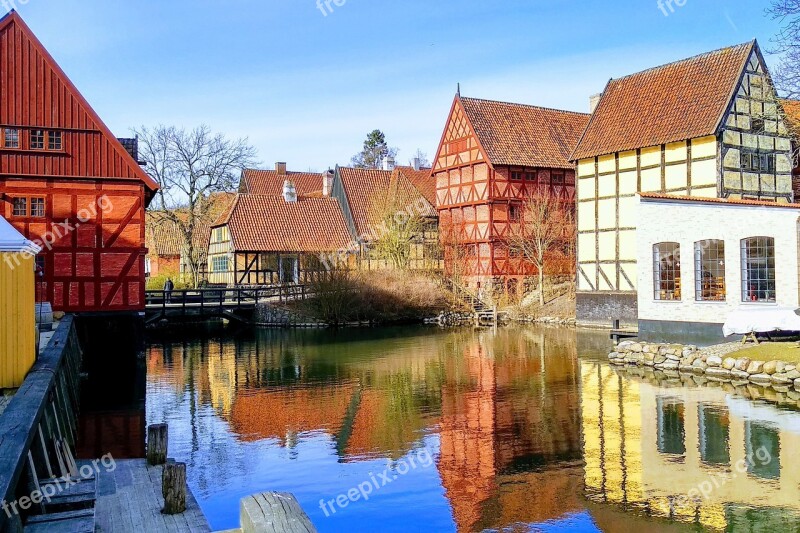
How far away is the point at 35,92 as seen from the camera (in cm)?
2070

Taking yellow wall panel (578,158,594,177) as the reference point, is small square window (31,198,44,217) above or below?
below

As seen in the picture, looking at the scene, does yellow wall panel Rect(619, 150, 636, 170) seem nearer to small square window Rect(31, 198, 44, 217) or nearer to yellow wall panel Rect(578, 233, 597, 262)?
yellow wall panel Rect(578, 233, 597, 262)

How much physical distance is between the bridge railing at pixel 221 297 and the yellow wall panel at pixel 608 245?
13779 millimetres

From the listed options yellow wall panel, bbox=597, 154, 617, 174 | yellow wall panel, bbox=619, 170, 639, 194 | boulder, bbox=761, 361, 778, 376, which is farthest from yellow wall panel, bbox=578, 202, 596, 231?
boulder, bbox=761, 361, 778, 376

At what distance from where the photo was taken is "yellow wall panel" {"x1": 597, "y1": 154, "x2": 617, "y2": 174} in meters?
31.2

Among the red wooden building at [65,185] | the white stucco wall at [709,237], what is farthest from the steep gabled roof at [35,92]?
the white stucco wall at [709,237]

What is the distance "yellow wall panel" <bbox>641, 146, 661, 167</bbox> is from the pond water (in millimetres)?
10959

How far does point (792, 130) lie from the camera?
1111 inches

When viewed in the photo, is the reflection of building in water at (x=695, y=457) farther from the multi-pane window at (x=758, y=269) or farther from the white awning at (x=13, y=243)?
the white awning at (x=13, y=243)

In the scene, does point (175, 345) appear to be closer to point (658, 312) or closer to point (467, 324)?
point (467, 324)

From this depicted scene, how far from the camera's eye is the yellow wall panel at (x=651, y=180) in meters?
29.4

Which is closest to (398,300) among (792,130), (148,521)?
(792,130)

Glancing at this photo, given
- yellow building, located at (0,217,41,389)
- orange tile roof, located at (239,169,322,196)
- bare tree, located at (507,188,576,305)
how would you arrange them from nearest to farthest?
1. yellow building, located at (0,217,41,389)
2. bare tree, located at (507,188,576,305)
3. orange tile roof, located at (239,169,322,196)

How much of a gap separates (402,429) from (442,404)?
2.51 metres
